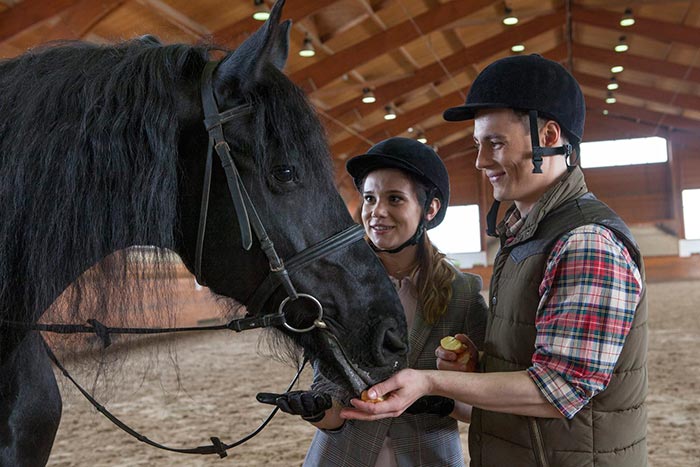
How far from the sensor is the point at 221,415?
4156mm

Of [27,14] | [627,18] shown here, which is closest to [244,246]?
[27,14]

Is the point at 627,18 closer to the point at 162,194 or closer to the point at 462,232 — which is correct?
the point at 462,232

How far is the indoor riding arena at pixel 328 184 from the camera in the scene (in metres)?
1.23

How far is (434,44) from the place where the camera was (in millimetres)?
12242

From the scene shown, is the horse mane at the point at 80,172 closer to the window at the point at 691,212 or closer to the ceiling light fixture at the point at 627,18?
the ceiling light fixture at the point at 627,18

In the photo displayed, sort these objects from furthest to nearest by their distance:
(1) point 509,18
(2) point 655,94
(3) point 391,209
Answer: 1. (2) point 655,94
2. (1) point 509,18
3. (3) point 391,209

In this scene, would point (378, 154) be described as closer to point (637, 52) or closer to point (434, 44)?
point (434, 44)

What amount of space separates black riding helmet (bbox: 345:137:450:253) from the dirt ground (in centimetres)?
61

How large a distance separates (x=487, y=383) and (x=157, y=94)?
811 mm

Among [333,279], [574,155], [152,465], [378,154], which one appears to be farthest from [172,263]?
[152,465]

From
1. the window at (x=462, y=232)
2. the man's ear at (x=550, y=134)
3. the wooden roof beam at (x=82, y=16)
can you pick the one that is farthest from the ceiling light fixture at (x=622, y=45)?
the man's ear at (x=550, y=134)

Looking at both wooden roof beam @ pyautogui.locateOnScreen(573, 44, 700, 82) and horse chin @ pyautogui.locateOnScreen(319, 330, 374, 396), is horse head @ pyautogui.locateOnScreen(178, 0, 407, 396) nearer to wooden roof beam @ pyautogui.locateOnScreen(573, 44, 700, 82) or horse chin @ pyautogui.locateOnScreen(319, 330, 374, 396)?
horse chin @ pyautogui.locateOnScreen(319, 330, 374, 396)

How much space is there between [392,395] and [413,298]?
0.61m

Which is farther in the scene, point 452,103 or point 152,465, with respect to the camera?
point 452,103
